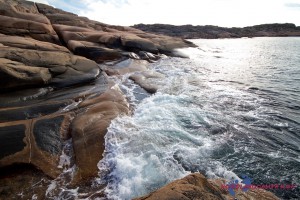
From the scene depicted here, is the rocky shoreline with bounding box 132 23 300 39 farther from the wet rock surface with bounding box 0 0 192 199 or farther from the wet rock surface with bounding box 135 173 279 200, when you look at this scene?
the wet rock surface with bounding box 135 173 279 200

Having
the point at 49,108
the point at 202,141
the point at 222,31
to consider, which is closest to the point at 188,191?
the point at 202,141

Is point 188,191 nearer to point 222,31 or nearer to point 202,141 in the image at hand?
point 202,141

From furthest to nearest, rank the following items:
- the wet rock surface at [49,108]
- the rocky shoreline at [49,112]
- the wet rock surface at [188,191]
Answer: the wet rock surface at [49,108]
the rocky shoreline at [49,112]
the wet rock surface at [188,191]

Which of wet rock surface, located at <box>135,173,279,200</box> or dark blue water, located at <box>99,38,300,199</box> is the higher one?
wet rock surface, located at <box>135,173,279,200</box>

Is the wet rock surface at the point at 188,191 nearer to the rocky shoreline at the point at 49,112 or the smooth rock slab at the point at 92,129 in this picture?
the rocky shoreline at the point at 49,112

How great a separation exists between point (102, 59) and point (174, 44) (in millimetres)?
14973

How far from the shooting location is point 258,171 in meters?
6.41

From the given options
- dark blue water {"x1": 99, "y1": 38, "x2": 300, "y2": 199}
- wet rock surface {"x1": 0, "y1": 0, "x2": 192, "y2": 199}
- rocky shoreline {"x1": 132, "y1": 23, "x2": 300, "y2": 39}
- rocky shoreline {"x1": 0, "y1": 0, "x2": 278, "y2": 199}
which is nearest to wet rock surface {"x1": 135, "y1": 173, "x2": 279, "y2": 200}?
dark blue water {"x1": 99, "y1": 38, "x2": 300, "y2": 199}

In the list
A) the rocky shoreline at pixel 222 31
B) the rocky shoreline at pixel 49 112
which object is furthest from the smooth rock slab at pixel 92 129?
the rocky shoreline at pixel 222 31

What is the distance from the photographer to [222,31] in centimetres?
10781

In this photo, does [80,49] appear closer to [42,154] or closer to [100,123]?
[100,123]

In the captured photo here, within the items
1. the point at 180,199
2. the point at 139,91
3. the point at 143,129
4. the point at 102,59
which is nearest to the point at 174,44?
the point at 102,59

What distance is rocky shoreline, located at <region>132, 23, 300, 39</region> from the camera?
10012 cm

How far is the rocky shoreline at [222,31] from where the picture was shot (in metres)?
100
